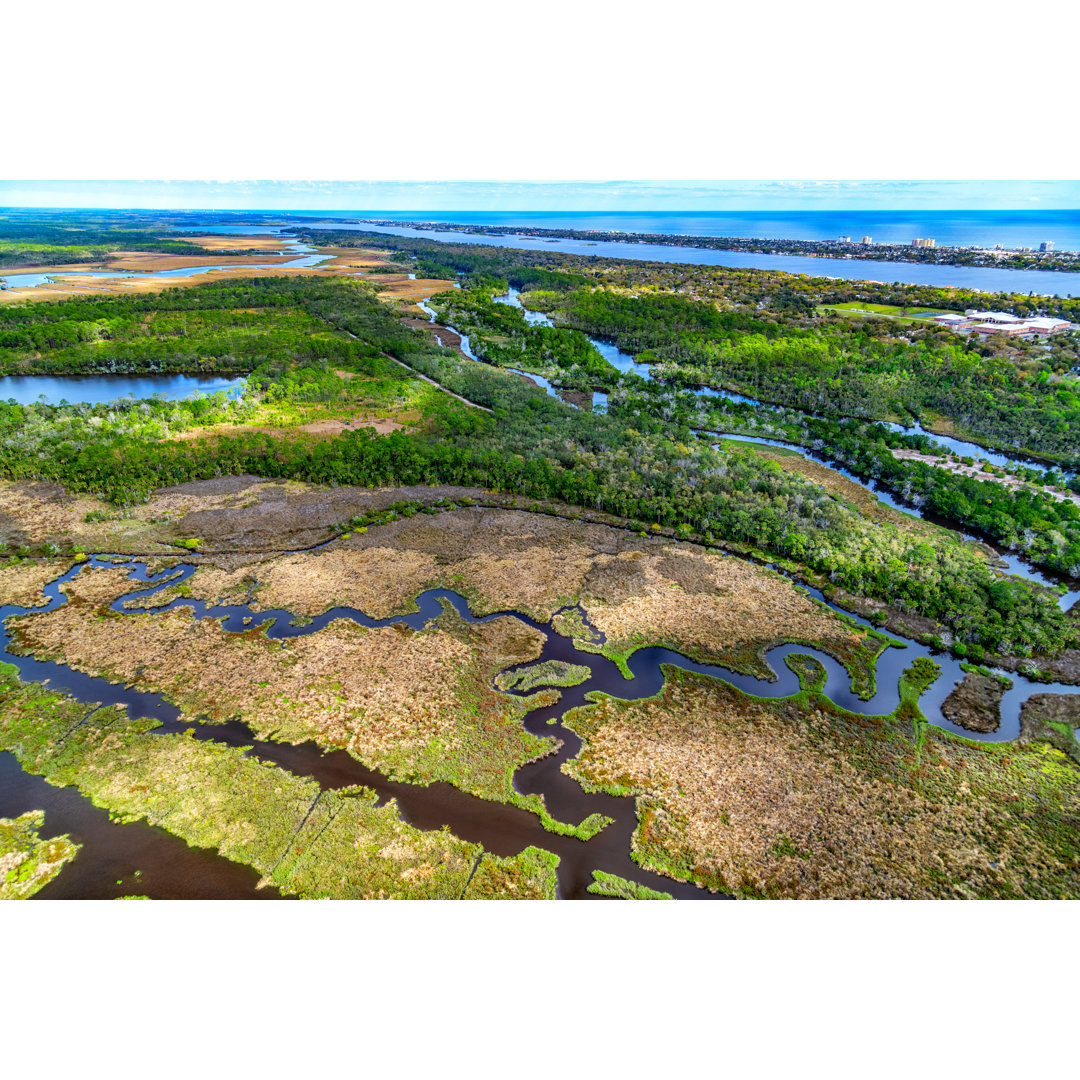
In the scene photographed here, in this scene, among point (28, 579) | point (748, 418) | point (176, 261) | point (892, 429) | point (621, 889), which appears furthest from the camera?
point (176, 261)

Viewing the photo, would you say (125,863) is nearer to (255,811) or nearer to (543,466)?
(255,811)

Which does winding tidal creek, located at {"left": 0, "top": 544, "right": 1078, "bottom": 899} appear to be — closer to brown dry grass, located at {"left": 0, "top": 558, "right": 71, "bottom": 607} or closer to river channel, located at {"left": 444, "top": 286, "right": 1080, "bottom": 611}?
brown dry grass, located at {"left": 0, "top": 558, "right": 71, "bottom": 607}

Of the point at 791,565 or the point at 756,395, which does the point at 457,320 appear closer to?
the point at 756,395

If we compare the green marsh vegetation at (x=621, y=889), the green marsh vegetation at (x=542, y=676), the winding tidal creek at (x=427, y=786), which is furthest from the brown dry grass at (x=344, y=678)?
the green marsh vegetation at (x=621, y=889)

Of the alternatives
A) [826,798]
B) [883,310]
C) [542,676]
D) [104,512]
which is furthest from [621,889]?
[883,310]

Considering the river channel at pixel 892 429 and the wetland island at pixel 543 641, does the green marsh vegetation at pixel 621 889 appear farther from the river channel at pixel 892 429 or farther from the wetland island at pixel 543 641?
the river channel at pixel 892 429

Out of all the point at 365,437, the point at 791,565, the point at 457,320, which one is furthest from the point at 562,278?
the point at 791,565
